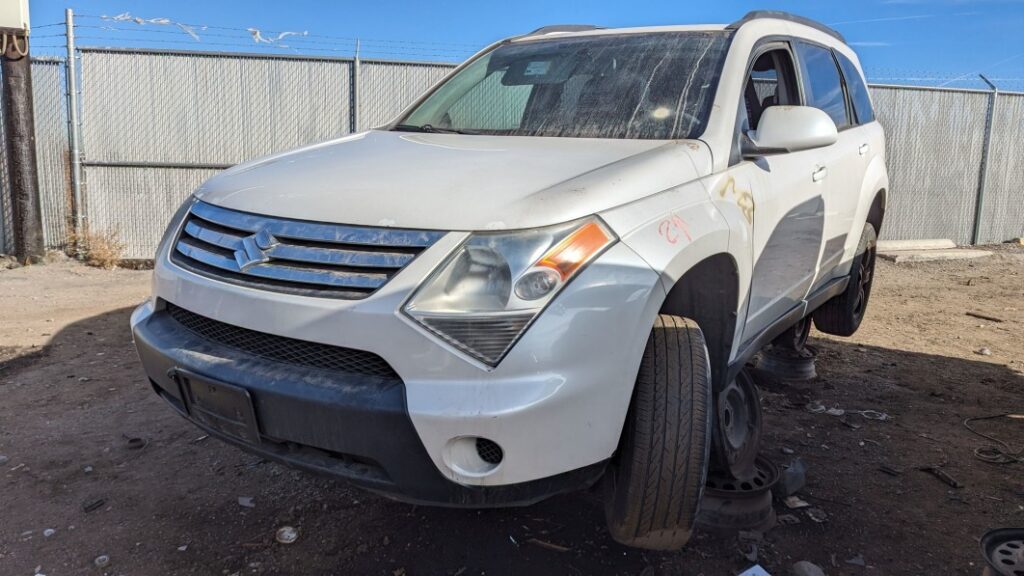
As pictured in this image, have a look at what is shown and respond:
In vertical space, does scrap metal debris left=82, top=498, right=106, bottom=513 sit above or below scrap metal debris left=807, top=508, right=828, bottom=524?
below

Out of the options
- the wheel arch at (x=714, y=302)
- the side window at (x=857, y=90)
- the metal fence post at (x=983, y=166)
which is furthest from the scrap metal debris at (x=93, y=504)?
the metal fence post at (x=983, y=166)

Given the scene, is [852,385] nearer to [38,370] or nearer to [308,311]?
[308,311]

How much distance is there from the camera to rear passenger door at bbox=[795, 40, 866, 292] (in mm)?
3807

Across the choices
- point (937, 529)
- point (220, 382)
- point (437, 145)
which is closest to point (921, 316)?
point (937, 529)

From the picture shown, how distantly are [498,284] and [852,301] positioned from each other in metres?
3.76

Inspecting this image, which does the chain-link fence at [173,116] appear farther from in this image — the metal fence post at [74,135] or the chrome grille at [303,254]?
the chrome grille at [303,254]

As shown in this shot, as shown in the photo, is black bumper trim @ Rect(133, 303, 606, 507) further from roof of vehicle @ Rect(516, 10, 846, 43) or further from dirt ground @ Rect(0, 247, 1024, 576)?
roof of vehicle @ Rect(516, 10, 846, 43)

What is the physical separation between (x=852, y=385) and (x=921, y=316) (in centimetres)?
274

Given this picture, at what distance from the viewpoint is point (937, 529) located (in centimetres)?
298

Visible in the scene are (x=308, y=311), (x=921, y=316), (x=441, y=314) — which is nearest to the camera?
(x=441, y=314)

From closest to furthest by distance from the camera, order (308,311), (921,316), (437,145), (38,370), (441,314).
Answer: (441,314) → (308,311) → (437,145) → (38,370) → (921,316)

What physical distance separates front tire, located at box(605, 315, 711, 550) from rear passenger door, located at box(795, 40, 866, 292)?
183 cm

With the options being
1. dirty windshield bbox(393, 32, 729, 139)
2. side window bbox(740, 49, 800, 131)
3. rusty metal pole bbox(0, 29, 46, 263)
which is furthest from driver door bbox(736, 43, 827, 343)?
rusty metal pole bbox(0, 29, 46, 263)

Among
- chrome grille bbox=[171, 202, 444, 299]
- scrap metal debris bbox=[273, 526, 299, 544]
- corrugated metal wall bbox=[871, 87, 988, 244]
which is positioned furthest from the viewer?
corrugated metal wall bbox=[871, 87, 988, 244]
